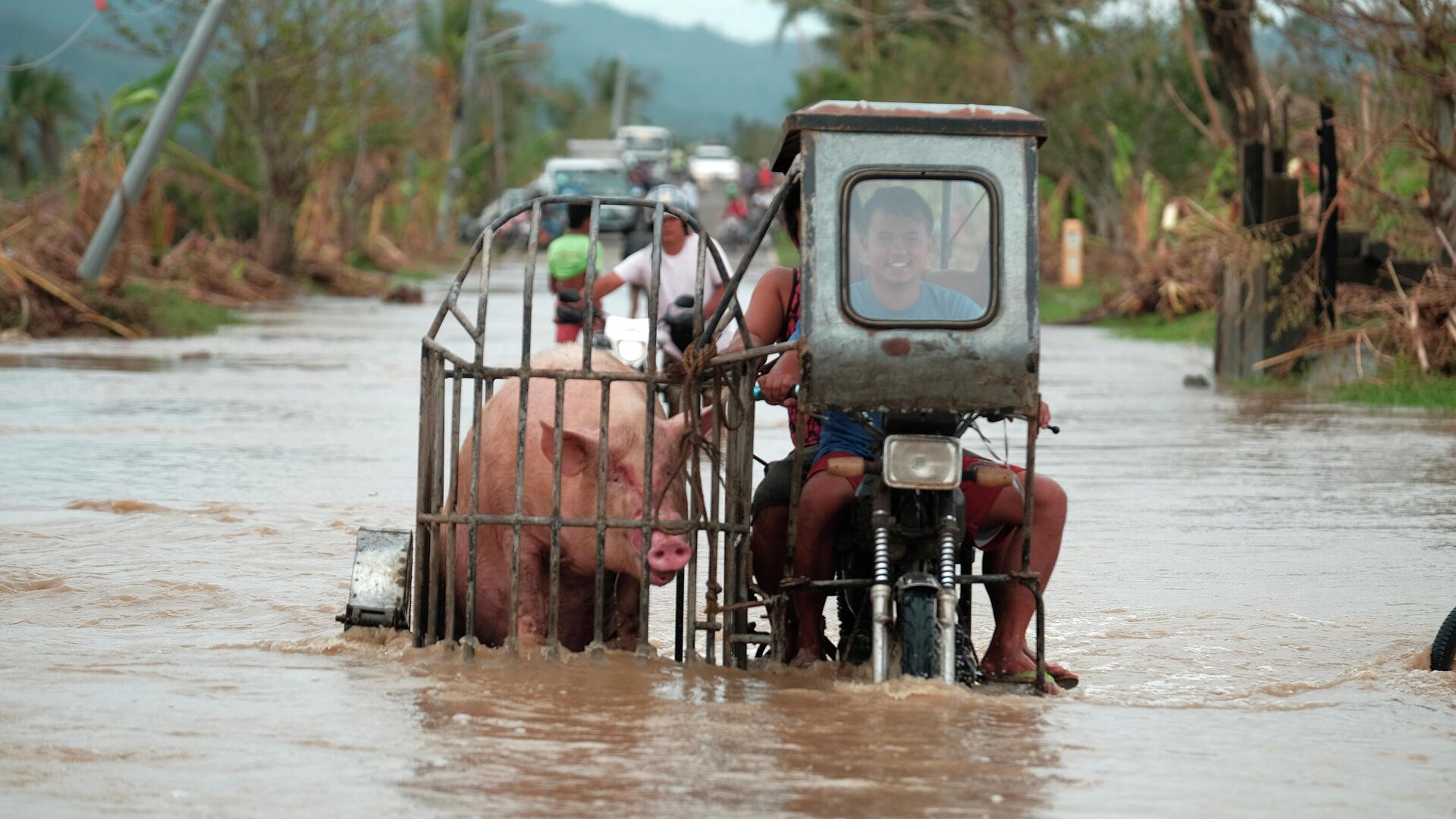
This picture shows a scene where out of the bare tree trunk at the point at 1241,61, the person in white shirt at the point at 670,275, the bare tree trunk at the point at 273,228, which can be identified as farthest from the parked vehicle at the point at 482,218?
the person in white shirt at the point at 670,275

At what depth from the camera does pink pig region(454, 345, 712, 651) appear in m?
5.61

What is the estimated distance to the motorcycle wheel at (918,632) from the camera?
16.4 ft

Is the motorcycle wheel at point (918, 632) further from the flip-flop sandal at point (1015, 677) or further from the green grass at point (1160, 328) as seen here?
the green grass at point (1160, 328)

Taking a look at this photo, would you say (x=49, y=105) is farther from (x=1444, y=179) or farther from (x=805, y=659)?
(x=805, y=659)

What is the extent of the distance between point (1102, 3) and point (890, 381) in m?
27.9

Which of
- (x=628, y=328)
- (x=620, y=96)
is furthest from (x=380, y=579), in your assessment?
(x=620, y=96)

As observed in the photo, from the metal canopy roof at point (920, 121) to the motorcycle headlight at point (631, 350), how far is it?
2.42 meters

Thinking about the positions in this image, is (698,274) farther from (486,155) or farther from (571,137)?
(571,137)

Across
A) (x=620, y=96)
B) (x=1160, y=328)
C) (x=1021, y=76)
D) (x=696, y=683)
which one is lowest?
(x=696, y=683)

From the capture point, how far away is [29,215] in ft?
70.4

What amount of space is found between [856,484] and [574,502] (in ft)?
2.70

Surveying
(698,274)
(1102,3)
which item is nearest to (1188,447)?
(698,274)

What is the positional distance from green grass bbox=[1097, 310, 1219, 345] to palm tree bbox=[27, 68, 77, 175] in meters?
33.9

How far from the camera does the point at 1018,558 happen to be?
558cm
